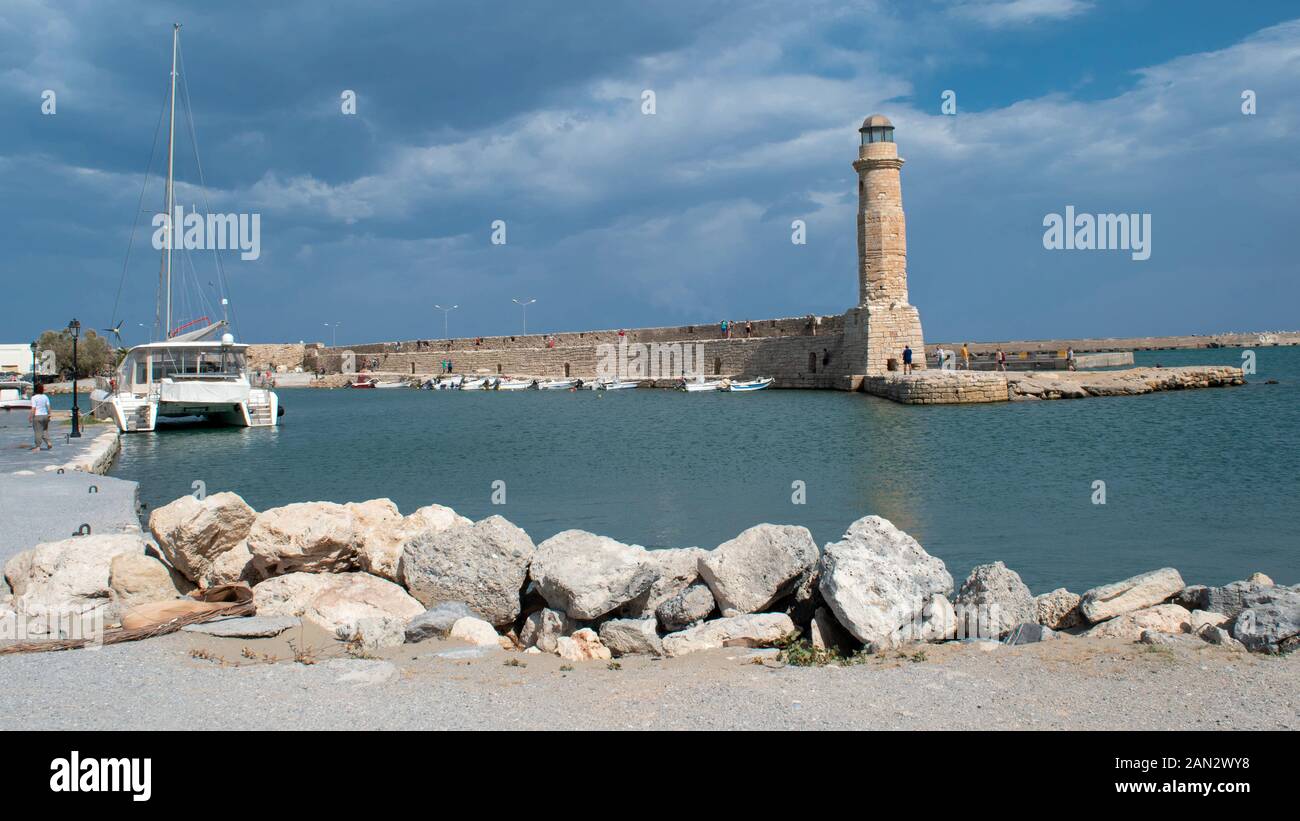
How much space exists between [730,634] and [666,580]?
0.94 meters

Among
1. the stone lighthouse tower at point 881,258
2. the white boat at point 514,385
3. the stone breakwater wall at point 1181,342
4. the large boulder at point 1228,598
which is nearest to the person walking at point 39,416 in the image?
the large boulder at point 1228,598

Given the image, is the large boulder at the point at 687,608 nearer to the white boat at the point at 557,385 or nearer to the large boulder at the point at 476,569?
the large boulder at the point at 476,569

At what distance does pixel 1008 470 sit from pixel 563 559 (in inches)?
416

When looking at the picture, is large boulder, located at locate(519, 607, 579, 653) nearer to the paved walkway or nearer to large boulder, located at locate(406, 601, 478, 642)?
large boulder, located at locate(406, 601, 478, 642)

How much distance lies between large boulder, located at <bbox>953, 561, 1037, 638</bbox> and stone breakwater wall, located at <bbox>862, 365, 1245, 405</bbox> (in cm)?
2267

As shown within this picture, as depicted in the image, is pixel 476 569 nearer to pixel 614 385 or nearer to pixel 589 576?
pixel 589 576

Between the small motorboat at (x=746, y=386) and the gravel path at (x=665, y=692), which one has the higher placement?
the small motorboat at (x=746, y=386)

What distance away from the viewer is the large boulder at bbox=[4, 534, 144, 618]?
5.47 m

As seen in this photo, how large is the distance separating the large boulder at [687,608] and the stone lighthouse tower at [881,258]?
26.2m

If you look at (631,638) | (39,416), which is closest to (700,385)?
(39,416)

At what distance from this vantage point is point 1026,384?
29.5 meters

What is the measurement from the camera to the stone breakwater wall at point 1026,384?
2809 cm

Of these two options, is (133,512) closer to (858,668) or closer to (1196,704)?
(858,668)
